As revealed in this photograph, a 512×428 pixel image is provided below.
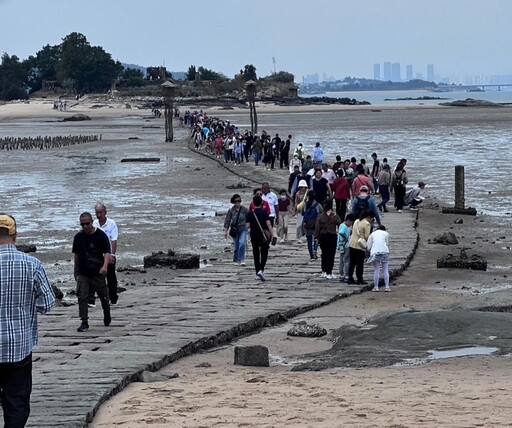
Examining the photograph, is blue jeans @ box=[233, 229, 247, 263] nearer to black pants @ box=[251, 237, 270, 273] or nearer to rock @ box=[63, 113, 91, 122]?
black pants @ box=[251, 237, 270, 273]

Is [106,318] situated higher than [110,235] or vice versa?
[110,235]

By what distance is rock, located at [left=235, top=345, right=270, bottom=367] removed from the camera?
1141 centimetres

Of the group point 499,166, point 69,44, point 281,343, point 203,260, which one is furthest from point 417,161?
point 69,44

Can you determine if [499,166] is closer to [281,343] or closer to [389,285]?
[389,285]

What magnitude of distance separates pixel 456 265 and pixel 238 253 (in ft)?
12.1

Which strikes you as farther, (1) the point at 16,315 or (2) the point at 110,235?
(2) the point at 110,235

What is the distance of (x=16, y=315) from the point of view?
291 inches

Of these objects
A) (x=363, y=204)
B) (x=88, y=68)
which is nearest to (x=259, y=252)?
(x=363, y=204)

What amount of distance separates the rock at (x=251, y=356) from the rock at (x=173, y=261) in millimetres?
8377

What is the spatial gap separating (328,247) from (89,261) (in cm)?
579

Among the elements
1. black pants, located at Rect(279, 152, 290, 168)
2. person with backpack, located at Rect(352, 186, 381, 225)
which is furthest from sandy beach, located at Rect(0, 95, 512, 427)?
black pants, located at Rect(279, 152, 290, 168)

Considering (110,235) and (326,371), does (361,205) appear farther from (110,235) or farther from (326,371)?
(326,371)

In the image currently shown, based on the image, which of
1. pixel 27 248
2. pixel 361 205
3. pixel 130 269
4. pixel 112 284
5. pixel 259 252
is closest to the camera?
pixel 112 284

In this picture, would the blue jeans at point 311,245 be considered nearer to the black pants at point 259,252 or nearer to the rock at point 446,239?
the black pants at point 259,252
